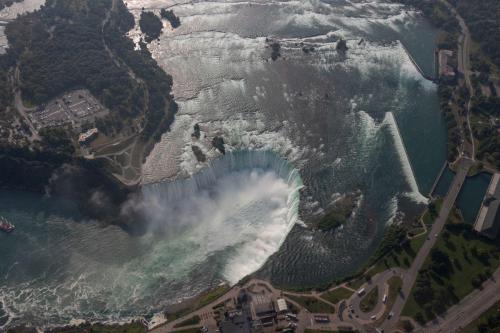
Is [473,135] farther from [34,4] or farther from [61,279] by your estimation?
[34,4]

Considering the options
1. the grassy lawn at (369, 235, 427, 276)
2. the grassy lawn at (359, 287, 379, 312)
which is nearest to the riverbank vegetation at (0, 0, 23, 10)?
the grassy lawn at (369, 235, 427, 276)

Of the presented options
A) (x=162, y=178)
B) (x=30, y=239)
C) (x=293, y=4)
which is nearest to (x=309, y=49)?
(x=293, y=4)

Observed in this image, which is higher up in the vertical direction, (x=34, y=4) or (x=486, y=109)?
(x=34, y=4)

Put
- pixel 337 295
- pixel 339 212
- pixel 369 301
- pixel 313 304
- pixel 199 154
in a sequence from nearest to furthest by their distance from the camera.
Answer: pixel 313 304 → pixel 369 301 → pixel 337 295 → pixel 339 212 → pixel 199 154

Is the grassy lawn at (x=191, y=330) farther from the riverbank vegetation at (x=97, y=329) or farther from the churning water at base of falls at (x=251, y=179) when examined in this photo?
the churning water at base of falls at (x=251, y=179)

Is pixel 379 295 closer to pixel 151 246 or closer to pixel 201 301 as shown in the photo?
pixel 201 301

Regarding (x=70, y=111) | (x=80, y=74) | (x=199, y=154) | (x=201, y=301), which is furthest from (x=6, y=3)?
(x=201, y=301)
